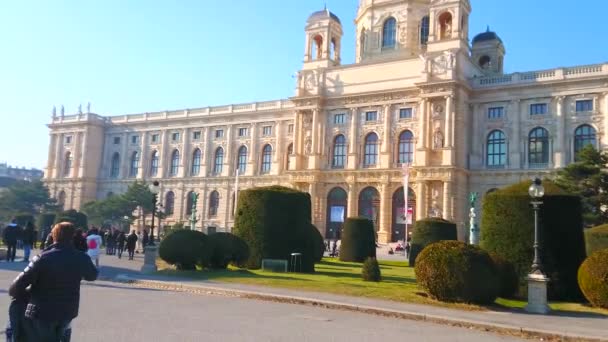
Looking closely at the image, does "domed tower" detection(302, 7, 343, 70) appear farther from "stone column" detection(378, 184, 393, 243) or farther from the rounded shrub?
the rounded shrub

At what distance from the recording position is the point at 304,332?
1106 cm

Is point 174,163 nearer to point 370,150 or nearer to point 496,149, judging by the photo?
point 370,150

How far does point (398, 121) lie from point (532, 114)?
1241cm

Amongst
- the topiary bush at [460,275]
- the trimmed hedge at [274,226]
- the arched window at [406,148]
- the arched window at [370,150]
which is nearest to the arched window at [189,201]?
the arched window at [370,150]

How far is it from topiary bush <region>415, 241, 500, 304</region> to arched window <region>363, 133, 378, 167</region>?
134 feet

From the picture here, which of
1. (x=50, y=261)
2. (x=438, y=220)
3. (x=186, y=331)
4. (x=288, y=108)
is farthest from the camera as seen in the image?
(x=288, y=108)

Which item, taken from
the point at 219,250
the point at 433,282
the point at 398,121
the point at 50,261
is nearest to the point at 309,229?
the point at 219,250

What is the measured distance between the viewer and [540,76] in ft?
164

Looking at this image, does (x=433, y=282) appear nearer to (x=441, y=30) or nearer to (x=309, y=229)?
(x=309, y=229)

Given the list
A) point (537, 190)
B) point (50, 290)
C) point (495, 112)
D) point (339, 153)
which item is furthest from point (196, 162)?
point (50, 290)

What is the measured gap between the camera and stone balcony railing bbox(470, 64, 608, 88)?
156 ft

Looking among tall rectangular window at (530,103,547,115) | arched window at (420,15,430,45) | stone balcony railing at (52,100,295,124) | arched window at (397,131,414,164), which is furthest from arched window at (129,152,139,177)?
tall rectangular window at (530,103,547,115)

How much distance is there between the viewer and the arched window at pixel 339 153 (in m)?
58.7

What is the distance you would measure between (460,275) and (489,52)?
172 feet
